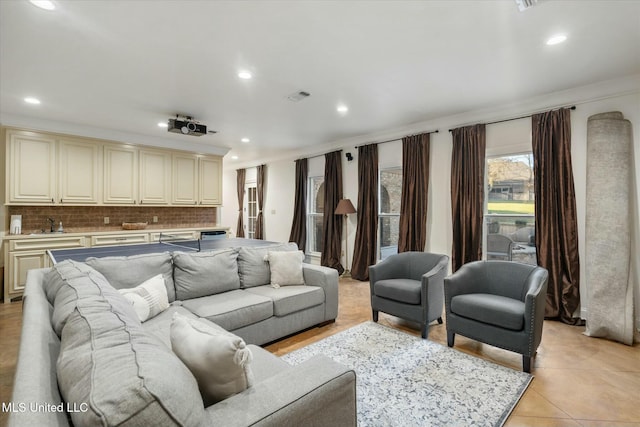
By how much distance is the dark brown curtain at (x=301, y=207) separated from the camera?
6.75m

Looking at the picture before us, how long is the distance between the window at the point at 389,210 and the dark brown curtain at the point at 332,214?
86cm

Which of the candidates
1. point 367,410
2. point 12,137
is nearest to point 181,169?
point 12,137

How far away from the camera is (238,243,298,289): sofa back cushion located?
322cm

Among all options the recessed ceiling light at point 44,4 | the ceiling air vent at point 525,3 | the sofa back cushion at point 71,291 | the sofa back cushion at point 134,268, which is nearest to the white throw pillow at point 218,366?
the sofa back cushion at point 71,291

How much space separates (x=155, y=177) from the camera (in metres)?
5.85

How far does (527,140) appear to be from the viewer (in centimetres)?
388

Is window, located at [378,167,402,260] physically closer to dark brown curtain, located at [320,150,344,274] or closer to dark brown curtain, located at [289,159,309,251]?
dark brown curtain, located at [320,150,344,274]

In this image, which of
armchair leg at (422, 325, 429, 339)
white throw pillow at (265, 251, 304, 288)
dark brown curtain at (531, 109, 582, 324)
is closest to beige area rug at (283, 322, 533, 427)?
armchair leg at (422, 325, 429, 339)

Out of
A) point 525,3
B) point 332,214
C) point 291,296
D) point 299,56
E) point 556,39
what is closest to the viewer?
point 525,3

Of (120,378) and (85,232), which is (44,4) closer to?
(120,378)

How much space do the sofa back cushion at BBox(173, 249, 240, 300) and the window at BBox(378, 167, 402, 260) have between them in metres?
3.10

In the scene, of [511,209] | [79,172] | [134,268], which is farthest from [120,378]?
[79,172]

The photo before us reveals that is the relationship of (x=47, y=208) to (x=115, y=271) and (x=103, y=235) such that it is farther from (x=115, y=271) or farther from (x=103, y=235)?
(x=115, y=271)

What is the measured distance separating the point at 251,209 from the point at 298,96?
5.16 metres
